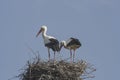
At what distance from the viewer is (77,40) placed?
23828mm

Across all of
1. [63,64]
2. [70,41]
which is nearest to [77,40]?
[70,41]

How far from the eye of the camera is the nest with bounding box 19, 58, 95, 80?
2214cm

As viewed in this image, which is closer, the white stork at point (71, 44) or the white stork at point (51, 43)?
the white stork at point (51, 43)

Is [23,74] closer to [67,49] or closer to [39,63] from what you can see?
[39,63]

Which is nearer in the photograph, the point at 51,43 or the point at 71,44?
the point at 51,43

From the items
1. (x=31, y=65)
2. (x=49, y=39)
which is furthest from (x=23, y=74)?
(x=49, y=39)

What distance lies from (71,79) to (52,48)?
1763 mm

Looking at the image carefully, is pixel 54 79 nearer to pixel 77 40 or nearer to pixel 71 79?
pixel 71 79

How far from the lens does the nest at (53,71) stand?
22.1 m

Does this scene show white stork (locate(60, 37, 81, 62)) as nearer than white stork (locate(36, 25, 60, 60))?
No

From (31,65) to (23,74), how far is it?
14.3 inches

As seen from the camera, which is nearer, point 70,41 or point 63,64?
point 63,64

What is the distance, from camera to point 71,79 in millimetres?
22219

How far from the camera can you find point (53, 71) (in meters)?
22.2
